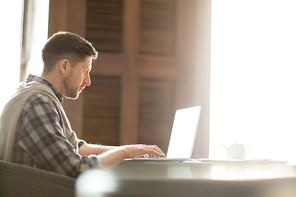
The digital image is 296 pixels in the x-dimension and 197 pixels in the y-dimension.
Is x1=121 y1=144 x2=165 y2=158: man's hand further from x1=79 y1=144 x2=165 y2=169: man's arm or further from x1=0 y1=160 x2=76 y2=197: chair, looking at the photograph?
x1=0 y1=160 x2=76 y2=197: chair

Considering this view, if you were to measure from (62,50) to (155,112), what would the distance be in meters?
1.05

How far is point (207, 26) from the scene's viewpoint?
98.3 inches

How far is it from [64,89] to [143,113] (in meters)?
0.93

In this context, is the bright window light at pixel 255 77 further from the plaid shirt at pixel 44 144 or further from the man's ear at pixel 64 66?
the plaid shirt at pixel 44 144

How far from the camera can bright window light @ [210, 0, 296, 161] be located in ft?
9.19

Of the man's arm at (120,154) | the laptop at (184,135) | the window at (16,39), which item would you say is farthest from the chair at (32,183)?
the window at (16,39)

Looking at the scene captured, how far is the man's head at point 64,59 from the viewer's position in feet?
4.72

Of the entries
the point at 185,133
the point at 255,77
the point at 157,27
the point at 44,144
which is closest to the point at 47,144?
the point at 44,144

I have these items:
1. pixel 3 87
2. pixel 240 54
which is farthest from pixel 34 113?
pixel 240 54

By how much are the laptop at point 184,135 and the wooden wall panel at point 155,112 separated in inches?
19.0

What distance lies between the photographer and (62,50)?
56.6 inches

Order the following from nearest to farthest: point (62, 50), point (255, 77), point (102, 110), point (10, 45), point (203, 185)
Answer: point (203, 185) → point (62, 50) → point (102, 110) → point (10, 45) → point (255, 77)

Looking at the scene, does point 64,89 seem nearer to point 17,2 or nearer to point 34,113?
point 34,113

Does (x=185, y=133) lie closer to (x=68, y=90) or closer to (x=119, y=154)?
(x=119, y=154)
